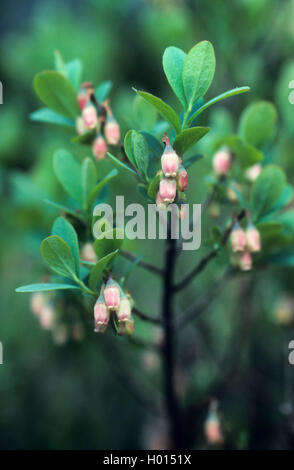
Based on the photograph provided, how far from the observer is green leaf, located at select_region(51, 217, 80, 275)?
2.55 ft

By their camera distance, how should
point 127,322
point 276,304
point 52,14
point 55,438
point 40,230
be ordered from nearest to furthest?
point 127,322
point 40,230
point 276,304
point 55,438
point 52,14

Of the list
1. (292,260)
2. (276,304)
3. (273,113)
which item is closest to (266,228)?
(292,260)

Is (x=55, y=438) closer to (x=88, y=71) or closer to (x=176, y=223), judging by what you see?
(x=176, y=223)

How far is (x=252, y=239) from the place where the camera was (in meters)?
0.86

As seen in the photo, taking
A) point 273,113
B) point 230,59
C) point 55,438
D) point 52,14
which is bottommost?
point 55,438

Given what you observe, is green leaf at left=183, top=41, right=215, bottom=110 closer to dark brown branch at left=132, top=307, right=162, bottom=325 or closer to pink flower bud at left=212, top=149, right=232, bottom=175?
pink flower bud at left=212, top=149, right=232, bottom=175

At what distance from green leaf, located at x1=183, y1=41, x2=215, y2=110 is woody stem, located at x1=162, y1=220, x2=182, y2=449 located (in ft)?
0.82

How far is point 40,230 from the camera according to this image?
1229 millimetres

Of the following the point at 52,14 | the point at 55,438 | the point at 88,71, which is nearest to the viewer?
the point at 55,438

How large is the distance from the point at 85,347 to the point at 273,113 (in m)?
1.13

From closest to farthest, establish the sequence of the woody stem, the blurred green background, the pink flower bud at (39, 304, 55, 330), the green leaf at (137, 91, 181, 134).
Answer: the green leaf at (137, 91, 181, 134)
the woody stem
the pink flower bud at (39, 304, 55, 330)
the blurred green background

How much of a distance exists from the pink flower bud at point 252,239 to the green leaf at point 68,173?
329 mm

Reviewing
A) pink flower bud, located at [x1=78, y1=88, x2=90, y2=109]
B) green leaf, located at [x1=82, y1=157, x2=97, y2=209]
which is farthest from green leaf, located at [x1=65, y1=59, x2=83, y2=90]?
green leaf, located at [x1=82, y1=157, x2=97, y2=209]

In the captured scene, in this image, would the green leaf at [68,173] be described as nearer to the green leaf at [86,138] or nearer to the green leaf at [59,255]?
the green leaf at [86,138]
